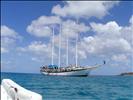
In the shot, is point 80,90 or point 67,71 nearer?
point 80,90

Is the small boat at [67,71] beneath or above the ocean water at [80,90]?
above

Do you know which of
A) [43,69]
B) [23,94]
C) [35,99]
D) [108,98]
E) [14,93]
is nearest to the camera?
[35,99]

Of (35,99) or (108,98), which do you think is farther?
(108,98)

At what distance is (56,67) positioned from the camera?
310 feet

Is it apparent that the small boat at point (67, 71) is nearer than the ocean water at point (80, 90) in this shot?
No

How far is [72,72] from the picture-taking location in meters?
89.2

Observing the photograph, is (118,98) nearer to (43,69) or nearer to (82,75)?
(82,75)

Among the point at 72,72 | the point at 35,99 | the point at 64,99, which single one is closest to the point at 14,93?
the point at 35,99

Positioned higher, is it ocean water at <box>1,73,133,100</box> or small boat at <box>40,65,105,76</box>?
small boat at <box>40,65,105,76</box>

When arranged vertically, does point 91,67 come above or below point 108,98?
above

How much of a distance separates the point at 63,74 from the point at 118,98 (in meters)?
64.2

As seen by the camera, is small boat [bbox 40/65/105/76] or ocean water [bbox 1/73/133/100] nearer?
ocean water [bbox 1/73/133/100]

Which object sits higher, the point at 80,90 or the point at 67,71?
the point at 67,71

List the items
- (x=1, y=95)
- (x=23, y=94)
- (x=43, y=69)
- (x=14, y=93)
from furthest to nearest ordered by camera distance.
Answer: (x=43, y=69), (x=1, y=95), (x=14, y=93), (x=23, y=94)
